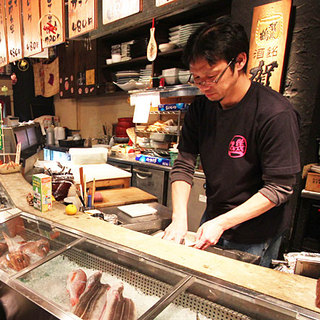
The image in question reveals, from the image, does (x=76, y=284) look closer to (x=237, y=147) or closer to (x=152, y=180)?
(x=237, y=147)

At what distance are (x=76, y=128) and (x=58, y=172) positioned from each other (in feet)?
20.6

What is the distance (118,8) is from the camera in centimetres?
229

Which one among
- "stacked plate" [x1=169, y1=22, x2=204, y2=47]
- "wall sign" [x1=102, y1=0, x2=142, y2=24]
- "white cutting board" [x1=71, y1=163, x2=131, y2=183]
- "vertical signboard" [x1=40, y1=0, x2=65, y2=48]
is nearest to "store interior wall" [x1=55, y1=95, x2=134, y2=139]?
"stacked plate" [x1=169, y1=22, x2=204, y2=47]

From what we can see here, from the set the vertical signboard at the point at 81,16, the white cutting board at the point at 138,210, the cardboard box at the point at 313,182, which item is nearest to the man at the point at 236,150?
the white cutting board at the point at 138,210

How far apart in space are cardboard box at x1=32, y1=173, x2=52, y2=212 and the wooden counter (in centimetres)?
5

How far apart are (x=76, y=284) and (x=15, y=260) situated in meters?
0.36

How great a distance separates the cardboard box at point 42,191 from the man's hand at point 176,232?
79cm

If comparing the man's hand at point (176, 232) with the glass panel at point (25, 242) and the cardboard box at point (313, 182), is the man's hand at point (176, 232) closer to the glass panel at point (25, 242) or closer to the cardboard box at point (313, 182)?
the glass panel at point (25, 242)

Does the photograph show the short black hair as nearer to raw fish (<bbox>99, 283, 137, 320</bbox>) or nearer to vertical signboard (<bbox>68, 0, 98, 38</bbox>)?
raw fish (<bbox>99, 283, 137, 320</bbox>)

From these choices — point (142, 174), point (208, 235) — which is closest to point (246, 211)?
point (208, 235)

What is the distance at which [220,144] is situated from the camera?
1.55m

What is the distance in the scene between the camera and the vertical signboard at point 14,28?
11.8 feet

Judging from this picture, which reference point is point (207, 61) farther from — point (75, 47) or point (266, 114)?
point (75, 47)

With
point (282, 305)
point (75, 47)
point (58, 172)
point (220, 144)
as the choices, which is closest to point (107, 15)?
point (58, 172)
